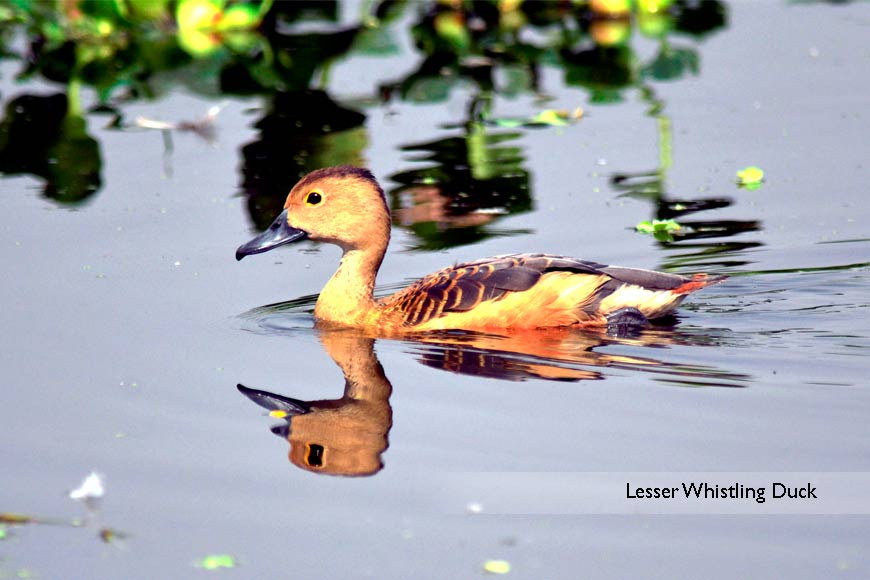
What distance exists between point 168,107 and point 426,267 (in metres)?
5.08

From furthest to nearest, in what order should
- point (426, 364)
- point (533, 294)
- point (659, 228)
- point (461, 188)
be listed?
point (461, 188) → point (659, 228) → point (533, 294) → point (426, 364)

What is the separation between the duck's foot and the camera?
8.14 m

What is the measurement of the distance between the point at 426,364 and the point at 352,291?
1115 millimetres

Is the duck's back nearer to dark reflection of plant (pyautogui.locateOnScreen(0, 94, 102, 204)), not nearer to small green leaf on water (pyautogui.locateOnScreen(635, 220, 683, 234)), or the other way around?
small green leaf on water (pyautogui.locateOnScreen(635, 220, 683, 234))

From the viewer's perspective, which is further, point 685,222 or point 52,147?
point 52,147

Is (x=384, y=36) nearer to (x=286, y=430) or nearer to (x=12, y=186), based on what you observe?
(x=12, y=186)

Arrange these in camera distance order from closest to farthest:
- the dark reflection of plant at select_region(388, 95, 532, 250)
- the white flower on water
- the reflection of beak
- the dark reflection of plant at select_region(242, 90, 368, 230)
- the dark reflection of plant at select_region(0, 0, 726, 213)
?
the white flower on water
the reflection of beak
the dark reflection of plant at select_region(388, 95, 532, 250)
the dark reflection of plant at select_region(242, 90, 368, 230)
the dark reflection of plant at select_region(0, 0, 726, 213)

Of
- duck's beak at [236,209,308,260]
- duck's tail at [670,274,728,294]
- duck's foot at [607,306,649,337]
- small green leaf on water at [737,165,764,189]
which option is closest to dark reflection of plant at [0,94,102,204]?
duck's beak at [236,209,308,260]

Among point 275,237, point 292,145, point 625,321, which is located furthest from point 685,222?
point 292,145

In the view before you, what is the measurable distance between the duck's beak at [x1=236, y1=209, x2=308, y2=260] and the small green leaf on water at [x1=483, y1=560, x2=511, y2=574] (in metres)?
3.74

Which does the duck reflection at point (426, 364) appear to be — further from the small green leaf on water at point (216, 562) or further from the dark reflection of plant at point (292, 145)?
the dark reflection of plant at point (292, 145)

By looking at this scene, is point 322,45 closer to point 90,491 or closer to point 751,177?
point 751,177

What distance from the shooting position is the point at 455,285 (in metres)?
8.08

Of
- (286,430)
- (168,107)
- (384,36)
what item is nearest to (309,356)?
(286,430)
